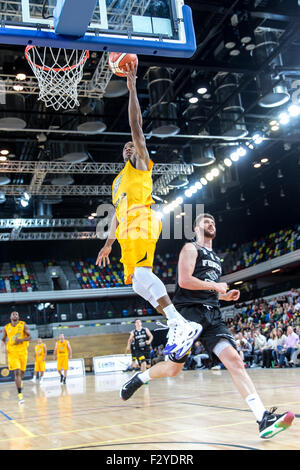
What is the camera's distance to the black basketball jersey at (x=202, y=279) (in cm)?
420

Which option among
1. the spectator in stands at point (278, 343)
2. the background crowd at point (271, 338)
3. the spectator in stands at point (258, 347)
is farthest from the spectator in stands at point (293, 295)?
the spectator in stands at point (278, 343)

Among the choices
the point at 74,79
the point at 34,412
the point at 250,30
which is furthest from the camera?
the point at 250,30

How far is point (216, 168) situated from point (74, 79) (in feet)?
34.3

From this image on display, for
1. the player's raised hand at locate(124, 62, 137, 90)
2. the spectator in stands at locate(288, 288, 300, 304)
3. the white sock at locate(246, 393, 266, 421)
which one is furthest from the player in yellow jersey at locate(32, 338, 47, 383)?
the white sock at locate(246, 393, 266, 421)

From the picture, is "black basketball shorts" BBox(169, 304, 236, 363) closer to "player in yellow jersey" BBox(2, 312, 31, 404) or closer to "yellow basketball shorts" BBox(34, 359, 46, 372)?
"player in yellow jersey" BBox(2, 312, 31, 404)

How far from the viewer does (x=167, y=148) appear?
721 inches

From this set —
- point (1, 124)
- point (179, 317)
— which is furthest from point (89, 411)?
point (1, 124)

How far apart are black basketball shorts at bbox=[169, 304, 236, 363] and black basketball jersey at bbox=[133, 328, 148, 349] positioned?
8.40 m

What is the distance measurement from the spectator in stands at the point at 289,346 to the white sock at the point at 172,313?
11190 mm

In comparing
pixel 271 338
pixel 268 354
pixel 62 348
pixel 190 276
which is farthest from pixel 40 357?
pixel 190 276

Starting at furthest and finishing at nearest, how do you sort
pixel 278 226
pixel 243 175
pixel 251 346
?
pixel 278 226, pixel 243 175, pixel 251 346

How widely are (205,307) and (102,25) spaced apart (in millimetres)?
3177

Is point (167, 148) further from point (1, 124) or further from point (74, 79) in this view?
point (74, 79)

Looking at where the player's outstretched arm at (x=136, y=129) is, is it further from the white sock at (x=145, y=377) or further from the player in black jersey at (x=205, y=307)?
the white sock at (x=145, y=377)
